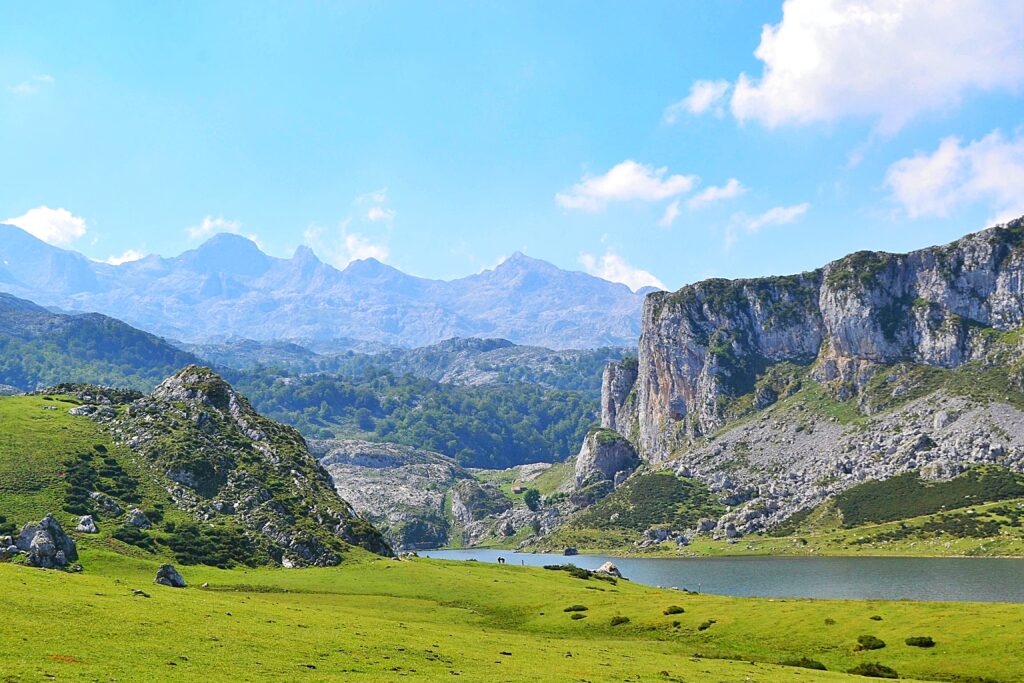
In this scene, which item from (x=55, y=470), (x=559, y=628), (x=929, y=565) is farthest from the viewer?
(x=929, y=565)

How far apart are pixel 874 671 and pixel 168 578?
73985 millimetres

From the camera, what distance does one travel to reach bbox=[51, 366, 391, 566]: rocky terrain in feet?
408

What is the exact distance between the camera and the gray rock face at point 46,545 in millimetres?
84938

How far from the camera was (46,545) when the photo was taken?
8606 centimetres

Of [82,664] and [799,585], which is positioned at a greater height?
[82,664]

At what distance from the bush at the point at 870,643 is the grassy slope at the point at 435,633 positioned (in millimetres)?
1073

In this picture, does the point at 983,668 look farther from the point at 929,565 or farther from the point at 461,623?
the point at 929,565

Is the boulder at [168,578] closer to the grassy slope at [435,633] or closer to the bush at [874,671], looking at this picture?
the grassy slope at [435,633]

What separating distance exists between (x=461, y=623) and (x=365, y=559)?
139 ft

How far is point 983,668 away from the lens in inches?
2314

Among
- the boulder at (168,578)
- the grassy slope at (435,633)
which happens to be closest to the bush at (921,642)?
the grassy slope at (435,633)

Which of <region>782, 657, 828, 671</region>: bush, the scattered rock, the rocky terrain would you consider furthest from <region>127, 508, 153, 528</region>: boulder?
<region>782, 657, 828, 671</region>: bush

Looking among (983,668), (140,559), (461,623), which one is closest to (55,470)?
(140,559)

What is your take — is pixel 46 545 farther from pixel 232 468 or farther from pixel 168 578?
pixel 232 468
